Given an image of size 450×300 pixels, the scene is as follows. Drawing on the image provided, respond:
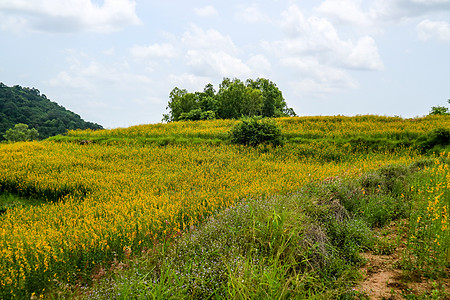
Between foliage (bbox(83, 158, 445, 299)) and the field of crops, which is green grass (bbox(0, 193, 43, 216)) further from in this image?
foliage (bbox(83, 158, 445, 299))

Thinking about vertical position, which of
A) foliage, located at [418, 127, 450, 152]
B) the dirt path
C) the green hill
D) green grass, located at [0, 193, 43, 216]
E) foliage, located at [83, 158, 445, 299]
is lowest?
green grass, located at [0, 193, 43, 216]

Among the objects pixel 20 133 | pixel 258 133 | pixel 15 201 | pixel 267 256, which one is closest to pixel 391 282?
pixel 267 256

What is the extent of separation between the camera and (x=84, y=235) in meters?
6.41

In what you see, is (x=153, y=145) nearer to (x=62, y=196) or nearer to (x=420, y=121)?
(x=62, y=196)

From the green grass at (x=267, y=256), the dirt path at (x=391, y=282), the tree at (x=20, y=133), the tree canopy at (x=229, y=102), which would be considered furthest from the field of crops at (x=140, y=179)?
the tree at (x=20, y=133)

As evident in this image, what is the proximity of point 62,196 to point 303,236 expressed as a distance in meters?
9.93

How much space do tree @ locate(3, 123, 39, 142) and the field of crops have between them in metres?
34.7

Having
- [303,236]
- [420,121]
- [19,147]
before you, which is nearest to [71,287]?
[303,236]

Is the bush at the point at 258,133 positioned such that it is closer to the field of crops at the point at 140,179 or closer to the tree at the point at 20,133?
the field of crops at the point at 140,179

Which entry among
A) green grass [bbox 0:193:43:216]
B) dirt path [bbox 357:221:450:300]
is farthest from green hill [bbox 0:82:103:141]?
dirt path [bbox 357:221:450:300]

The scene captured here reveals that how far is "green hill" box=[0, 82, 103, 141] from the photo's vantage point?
57.3 meters

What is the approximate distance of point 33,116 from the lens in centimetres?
6181

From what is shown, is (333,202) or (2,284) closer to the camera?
(2,284)

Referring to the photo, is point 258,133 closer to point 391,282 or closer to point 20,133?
point 391,282
